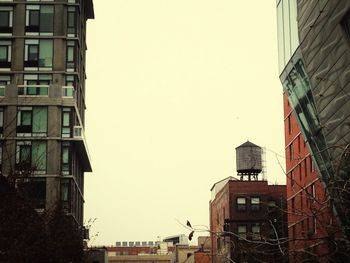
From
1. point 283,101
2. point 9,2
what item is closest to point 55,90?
point 9,2

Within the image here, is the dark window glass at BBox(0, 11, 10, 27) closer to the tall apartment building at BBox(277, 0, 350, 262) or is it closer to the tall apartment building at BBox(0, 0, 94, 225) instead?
the tall apartment building at BBox(0, 0, 94, 225)

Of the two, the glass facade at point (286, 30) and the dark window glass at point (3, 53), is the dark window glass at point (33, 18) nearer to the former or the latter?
the dark window glass at point (3, 53)

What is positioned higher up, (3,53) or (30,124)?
(3,53)

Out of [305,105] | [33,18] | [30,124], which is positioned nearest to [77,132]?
[30,124]

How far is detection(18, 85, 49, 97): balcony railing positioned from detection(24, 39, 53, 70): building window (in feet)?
9.77

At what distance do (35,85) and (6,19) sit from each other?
282 inches

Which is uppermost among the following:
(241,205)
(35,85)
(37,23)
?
(37,23)

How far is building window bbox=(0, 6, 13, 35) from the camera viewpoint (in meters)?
69.2

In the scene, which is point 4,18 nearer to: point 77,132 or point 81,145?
point 77,132

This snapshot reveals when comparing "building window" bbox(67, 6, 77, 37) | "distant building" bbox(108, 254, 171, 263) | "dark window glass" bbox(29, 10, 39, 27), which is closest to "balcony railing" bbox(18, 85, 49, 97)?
"dark window glass" bbox(29, 10, 39, 27)

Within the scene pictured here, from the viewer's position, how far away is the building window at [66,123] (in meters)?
67.6

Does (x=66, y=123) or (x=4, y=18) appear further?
(x=4, y=18)

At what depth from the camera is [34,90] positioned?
6669cm

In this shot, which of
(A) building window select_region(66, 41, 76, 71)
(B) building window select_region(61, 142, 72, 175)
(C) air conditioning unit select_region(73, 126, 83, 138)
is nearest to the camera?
(B) building window select_region(61, 142, 72, 175)
